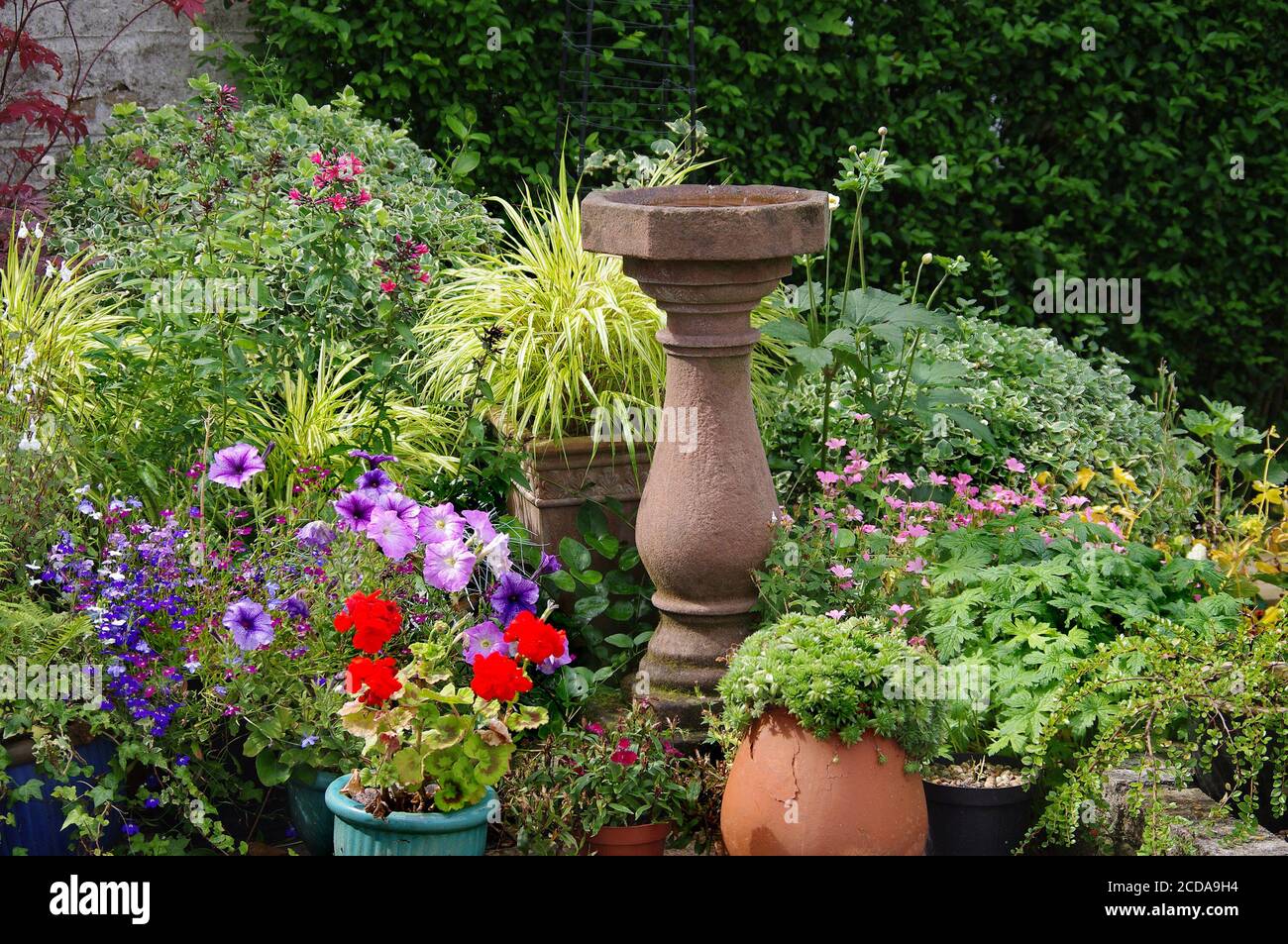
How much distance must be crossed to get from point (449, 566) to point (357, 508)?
0.29 m

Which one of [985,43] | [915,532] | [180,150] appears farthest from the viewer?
[985,43]

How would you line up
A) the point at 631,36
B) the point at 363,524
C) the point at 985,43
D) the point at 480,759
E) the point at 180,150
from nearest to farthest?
the point at 480,759, the point at 363,524, the point at 180,150, the point at 631,36, the point at 985,43

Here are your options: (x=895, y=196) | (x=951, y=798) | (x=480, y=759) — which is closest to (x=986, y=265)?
(x=895, y=196)

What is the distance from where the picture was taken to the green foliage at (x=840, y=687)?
9.94ft

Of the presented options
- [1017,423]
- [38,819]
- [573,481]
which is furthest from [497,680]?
[1017,423]

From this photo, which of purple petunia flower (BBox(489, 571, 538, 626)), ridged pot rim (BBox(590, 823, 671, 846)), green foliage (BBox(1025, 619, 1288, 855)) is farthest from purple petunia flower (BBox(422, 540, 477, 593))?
green foliage (BBox(1025, 619, 1288, 855))

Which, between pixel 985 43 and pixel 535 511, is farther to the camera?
pixel 985 43

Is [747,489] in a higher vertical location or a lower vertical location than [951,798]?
higher

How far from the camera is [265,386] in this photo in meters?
4.09

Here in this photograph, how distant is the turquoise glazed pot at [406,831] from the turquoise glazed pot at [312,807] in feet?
0.96

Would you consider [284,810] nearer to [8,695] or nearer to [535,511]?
[8,695]

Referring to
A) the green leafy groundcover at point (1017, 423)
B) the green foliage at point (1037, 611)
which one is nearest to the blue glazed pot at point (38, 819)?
the green foliage at point (1037, 611)

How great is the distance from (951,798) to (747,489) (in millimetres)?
920

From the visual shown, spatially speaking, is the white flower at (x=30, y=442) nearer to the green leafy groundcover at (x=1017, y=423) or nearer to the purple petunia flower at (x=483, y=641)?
the purple petunia flower at (x=483, y=641)
